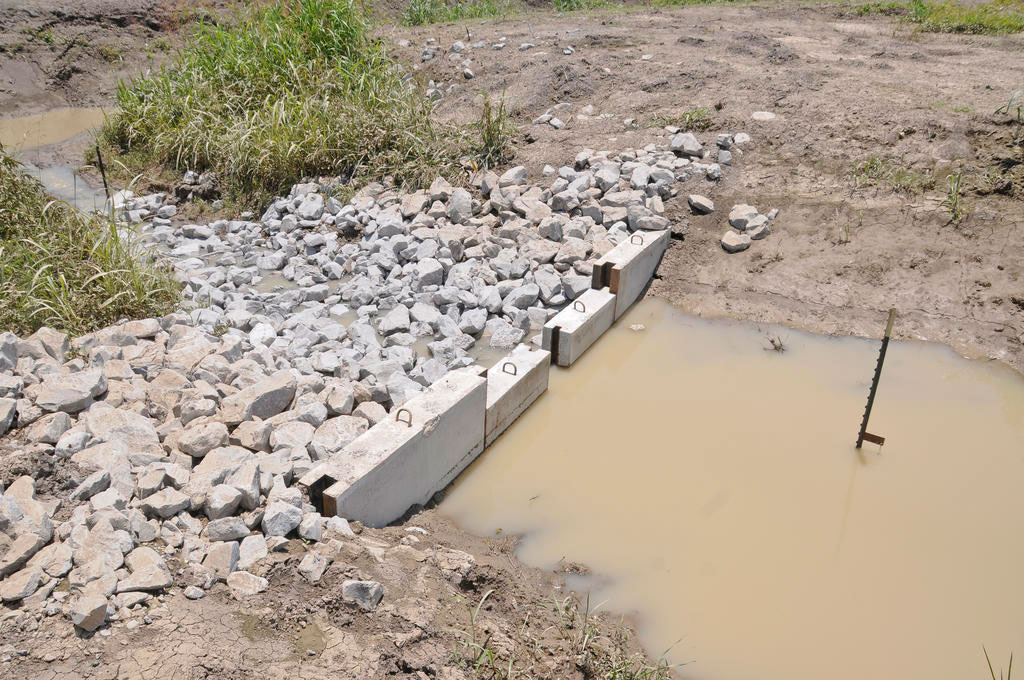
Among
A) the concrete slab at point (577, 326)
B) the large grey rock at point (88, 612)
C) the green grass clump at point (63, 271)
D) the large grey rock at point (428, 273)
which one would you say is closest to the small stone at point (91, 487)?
the large grey rock at point (88, 612)

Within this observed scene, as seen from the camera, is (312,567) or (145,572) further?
(312,567)

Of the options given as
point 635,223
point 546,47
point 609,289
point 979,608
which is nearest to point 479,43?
point 546,47

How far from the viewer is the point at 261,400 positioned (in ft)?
12.8

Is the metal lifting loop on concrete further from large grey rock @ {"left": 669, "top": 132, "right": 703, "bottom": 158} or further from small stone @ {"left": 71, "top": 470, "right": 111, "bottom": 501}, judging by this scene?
large grey rock @ {"left": 669, "top": 132, "right": 703, "bottom": 158}

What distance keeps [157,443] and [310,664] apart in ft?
4.88

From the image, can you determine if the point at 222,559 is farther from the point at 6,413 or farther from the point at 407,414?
the point at 6,413

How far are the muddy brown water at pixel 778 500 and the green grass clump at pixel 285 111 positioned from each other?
10.6ft

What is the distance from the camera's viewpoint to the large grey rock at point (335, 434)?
3693 mm

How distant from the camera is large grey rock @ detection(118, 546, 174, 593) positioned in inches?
103

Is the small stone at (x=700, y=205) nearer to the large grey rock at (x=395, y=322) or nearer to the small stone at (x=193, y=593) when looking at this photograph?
the large grey rock at (x=395, y=322)

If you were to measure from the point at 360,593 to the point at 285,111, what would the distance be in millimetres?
5961

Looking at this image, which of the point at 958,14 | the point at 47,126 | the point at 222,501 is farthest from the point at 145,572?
the point at 958,14

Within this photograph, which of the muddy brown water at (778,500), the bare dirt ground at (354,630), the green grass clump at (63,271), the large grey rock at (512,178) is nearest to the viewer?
the bare dirt ground at (354,630)

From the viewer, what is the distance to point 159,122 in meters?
7.98
